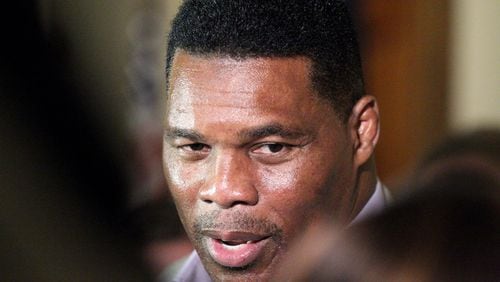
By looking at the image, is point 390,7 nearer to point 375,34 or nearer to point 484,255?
point 375,34

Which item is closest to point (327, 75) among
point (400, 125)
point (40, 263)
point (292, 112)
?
point (292, 112)

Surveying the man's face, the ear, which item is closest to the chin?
the man's face

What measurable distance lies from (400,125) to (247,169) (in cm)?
21

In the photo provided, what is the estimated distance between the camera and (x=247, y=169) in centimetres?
65

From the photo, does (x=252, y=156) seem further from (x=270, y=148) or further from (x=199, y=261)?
(x=199, y=261)

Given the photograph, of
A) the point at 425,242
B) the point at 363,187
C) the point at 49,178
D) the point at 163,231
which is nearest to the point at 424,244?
the point at 425,242

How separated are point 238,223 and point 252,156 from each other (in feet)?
0.16

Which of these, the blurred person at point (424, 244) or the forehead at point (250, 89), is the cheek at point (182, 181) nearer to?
the forehead at point (250, 89)

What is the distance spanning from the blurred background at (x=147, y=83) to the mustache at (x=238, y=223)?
0.18 feet

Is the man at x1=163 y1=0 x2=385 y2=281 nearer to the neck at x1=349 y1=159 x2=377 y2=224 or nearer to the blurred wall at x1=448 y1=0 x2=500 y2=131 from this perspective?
the neck at x1=349 y1=159 x2=377 y2=224

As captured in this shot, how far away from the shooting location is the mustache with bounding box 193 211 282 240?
64cm

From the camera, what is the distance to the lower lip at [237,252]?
25.8 inches

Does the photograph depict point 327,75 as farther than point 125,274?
Yes

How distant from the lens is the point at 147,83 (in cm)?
88
